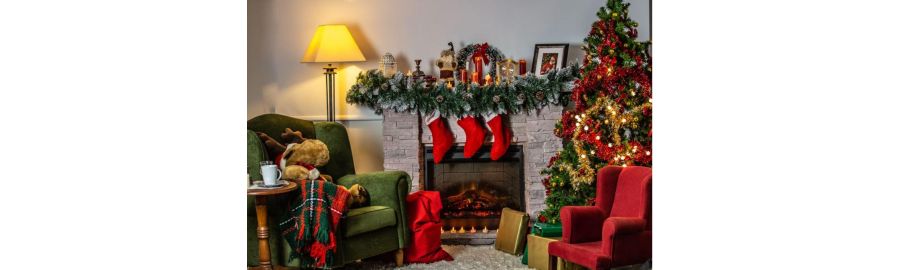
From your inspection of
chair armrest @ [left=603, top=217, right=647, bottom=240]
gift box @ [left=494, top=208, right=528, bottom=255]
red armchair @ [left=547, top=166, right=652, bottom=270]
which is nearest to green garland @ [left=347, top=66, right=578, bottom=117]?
gift box @ [left=494, top=208, right=528, bottom=255]

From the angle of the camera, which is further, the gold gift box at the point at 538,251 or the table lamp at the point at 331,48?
the table lamp at the point at 331,48

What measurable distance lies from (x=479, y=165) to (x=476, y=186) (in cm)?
14

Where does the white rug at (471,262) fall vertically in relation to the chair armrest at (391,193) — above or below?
below

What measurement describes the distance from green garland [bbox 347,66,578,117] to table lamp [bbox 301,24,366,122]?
0.17 m

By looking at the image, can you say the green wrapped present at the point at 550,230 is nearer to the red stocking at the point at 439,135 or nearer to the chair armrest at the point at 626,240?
the chair armrest at the point at 626,240

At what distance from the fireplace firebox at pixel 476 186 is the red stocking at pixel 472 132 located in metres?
0.20

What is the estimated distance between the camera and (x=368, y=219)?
425 centimetres

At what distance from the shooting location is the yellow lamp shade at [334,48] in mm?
5203

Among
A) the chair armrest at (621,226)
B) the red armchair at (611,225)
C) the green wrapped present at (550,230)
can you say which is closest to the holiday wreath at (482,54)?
the green wrapped present at (550,230)

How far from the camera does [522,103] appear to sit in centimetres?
520
